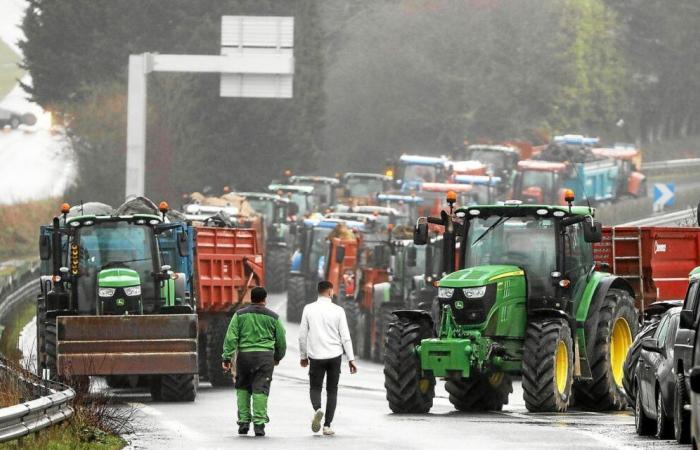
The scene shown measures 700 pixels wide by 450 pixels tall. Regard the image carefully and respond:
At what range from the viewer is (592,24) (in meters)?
120

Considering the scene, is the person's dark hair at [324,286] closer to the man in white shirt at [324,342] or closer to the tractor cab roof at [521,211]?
the man in white shirt at [324,342]

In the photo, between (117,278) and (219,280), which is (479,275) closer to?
(117,278)

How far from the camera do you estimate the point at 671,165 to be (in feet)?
340

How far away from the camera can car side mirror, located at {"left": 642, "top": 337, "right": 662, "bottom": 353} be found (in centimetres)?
2002

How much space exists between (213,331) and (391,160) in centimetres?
3866

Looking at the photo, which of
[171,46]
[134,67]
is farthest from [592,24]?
[134,67]

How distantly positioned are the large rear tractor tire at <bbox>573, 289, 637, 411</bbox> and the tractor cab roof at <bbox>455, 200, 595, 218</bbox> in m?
1.19


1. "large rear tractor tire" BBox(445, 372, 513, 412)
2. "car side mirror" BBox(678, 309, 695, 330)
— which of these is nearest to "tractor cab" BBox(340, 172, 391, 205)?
"large rear tractor tire" BBox(445, 372, 513, 412)

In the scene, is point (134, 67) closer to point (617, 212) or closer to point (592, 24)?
point (617, 212)

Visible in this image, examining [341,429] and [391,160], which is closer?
[341,429]

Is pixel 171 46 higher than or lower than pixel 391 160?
higher

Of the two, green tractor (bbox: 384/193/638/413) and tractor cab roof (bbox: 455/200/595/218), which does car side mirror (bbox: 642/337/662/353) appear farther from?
tractor cab roof (bbox: 455/200/595/218)

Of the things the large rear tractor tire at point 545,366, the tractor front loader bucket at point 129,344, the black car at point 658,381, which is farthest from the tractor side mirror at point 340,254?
the black car at point 658,381

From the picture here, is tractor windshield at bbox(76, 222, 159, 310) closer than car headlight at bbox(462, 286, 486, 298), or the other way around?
car headlight at bbox(462, 286, 486, 298)
